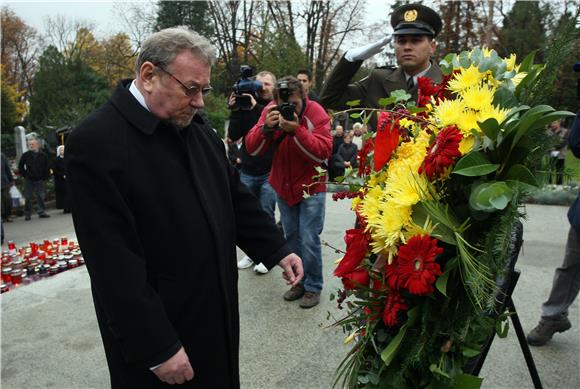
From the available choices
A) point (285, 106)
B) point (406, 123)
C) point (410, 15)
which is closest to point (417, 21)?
point (410, 15)

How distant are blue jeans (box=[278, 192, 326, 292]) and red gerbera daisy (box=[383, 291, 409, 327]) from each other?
2451 millimetres

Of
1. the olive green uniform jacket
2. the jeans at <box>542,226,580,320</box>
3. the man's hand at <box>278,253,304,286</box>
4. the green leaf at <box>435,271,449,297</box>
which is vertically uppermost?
the olive green uniform jacket

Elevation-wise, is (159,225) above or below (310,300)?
above

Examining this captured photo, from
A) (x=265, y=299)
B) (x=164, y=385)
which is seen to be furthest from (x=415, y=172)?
(x=265, y=299)

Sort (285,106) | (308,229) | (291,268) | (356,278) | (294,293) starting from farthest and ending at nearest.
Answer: (294,293) < (308,229) < (285,106) < (291,268) < (356,278)

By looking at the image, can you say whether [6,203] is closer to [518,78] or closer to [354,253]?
[354,253]

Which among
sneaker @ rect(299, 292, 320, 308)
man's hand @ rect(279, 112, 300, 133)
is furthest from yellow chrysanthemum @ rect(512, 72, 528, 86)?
sneaker @ rect(299, 292, 320, 308)

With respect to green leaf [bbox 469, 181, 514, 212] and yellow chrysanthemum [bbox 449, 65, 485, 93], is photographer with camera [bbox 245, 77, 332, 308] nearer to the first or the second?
yellow chrysanthemum [bbox 449, 65, 485, 93]

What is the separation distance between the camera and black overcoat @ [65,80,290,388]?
166 centimetres

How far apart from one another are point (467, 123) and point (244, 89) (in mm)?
3334

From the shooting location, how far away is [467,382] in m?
1.53

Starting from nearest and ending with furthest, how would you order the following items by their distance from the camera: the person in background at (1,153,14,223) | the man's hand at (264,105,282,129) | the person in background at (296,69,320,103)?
the man's hand at (264,105,282,129), the person in background at (296,69,320,103), the person in background at (1,153,14,223)

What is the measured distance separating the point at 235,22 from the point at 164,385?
28218 mm

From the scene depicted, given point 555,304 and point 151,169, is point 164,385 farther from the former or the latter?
point 555,304
